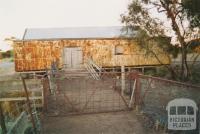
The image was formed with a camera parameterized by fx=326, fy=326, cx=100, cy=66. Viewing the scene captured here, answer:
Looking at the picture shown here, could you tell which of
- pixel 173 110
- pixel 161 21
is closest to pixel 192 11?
pixel 161 21

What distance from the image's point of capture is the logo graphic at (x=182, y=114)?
8992mm

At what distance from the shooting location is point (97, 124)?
35.7 feet

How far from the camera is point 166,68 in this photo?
31.1 metres

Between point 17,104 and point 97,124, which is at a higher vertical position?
point 97,124

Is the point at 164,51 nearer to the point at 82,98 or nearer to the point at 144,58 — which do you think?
the point at 144,58

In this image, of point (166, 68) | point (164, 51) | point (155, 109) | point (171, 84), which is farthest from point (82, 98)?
point (166, 68)

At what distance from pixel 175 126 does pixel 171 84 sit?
133 centimetres

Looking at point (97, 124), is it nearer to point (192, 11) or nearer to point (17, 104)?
point (17, 104)

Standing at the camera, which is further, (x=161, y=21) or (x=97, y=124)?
(x=161, y=21)

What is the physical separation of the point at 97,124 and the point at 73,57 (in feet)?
62.6

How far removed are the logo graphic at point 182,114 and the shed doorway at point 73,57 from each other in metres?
20.4

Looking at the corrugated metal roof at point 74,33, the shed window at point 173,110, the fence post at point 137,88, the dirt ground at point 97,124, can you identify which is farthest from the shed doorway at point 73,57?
the shed window at point 173,110

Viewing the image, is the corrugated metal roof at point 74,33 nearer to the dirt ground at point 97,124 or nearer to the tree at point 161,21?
the tree at point 161,21

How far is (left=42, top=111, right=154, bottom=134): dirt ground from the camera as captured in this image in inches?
400
